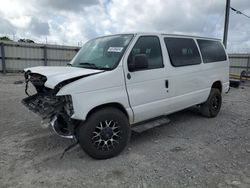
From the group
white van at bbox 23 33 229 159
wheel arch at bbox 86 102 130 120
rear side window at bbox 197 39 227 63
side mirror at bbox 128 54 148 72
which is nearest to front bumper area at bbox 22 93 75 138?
white van at bbox 23 33 229 159

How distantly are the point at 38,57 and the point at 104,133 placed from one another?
15928 millimetres

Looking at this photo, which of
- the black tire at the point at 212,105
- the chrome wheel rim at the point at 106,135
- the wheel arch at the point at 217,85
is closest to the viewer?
the chrome wheel rim at the point at 106,135

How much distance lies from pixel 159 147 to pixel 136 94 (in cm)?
113

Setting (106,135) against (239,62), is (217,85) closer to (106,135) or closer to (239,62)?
(106,135)

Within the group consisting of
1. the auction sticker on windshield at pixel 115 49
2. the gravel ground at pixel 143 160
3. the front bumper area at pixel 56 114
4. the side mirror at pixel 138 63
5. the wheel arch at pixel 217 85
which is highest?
the auction sticker on windshield at pixel 115 49

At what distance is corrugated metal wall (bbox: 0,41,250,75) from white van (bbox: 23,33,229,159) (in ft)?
44.4

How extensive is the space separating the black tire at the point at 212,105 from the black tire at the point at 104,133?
9.80ft

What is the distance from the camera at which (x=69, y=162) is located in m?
3.60

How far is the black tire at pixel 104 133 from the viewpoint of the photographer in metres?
3.42

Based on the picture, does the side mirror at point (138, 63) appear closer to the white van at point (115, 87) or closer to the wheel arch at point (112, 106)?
the white van at point (115, 87)

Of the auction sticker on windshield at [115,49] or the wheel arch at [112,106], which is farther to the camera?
the auction sticker on windshield at [115,49]

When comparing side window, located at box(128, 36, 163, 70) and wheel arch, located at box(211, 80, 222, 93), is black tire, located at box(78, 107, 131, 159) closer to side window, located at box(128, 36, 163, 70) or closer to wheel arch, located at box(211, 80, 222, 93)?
side window, located at box(128, 36, 163, 70)

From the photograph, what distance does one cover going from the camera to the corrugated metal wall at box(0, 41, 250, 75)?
53.7ft

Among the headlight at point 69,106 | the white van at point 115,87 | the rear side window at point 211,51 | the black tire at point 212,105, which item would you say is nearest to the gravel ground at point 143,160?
the white van at point 115,87
